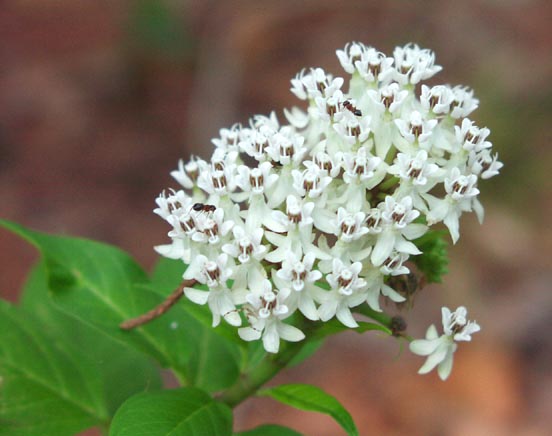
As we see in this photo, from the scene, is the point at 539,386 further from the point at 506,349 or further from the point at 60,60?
the point at 60,60

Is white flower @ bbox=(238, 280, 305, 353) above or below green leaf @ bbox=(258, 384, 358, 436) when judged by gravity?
above

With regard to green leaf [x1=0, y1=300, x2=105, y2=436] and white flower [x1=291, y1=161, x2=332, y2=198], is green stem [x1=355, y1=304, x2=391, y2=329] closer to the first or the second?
white flower [x1=291, y1=161, x2=332, y2=198]

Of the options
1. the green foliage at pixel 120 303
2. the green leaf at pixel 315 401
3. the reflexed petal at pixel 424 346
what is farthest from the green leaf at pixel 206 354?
the reflexed petal at pixel 424 346

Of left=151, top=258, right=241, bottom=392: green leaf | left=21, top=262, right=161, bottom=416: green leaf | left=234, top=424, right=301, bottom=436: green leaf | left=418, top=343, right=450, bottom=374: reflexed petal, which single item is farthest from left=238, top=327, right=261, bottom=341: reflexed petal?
left=21, top=262, right=161, bottom=416: green leaf

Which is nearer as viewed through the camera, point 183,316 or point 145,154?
point 183,316

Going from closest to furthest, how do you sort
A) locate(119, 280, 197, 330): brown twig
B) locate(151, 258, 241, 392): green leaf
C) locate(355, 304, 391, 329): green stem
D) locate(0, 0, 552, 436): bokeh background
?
locate(355, 304, 391, 329): green stem < locate(119, 280, 197, 330): brown twig < locate(151, 258, 241, 392): green leaf < locate(0, 0, 552, 436): bokeh background

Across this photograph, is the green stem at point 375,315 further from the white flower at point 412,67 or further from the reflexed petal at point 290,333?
the white flower at point 412,67

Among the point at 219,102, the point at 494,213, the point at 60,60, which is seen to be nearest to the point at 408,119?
the point at 494,213
